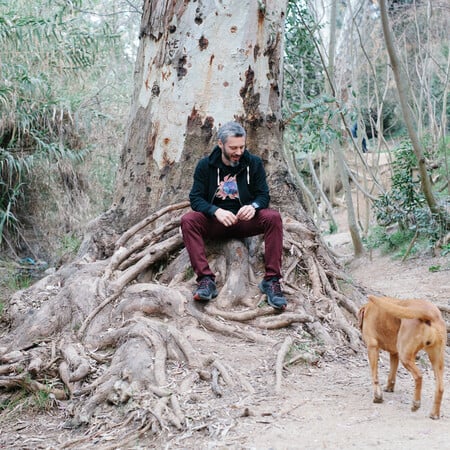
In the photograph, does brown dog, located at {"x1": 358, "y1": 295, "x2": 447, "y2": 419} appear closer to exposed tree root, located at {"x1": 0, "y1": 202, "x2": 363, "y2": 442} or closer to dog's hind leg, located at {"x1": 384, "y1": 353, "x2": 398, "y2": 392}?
dog's hind leg, located at {"x1": 384, "y1": 353, "x2": 398, "y2": 392}

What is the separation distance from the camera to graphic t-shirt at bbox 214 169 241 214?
5.10 metres

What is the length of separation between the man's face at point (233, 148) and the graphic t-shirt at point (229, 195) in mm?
160

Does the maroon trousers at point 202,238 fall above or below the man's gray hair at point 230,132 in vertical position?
below

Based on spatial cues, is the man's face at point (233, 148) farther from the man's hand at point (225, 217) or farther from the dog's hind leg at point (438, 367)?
the dog's hind leg at point (438, 367)

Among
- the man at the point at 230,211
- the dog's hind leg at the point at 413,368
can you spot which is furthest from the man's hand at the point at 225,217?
the dog's hind leg at the point at 413,368

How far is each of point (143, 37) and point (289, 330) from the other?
3135mm

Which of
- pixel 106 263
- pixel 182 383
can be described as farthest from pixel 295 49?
pixel 182 383

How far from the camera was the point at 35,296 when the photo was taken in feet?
18.6

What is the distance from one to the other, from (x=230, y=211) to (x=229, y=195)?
0.43ft

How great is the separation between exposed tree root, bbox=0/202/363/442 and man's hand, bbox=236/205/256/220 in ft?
1.35

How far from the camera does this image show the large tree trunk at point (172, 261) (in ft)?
14.4

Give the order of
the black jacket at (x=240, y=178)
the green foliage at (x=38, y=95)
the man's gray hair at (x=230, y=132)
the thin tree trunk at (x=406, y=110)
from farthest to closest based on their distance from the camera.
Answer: the green foliage at (x=38, y=95), the thin tree trunk at (x=406, y=110), the black jacket at (x=240, y=178), the man's gray hair at (x=230, y=132)

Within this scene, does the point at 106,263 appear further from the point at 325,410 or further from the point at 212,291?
the point at 325,410

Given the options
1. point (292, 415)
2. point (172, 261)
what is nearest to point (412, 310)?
point (292, 415)
